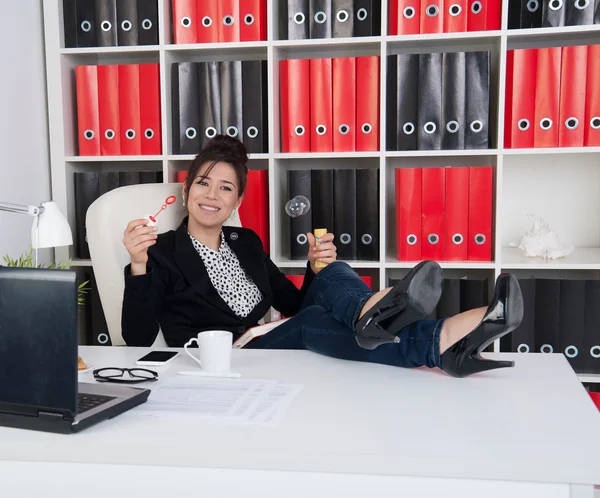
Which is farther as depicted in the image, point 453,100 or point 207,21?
point 207,21

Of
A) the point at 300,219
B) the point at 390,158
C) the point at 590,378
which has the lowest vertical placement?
the point at 590,378

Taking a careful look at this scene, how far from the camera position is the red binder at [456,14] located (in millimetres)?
2297

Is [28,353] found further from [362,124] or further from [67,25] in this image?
[67,25]

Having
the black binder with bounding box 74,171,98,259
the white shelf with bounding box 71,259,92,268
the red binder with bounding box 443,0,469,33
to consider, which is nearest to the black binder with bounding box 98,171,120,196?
the black binder with bounding box 74,171,98,259

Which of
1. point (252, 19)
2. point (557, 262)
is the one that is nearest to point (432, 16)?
point (252, 19)

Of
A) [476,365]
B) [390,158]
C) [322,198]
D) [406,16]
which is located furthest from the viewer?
[390,158]

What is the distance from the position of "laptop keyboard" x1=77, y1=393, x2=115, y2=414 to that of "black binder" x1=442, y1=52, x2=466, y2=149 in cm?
172

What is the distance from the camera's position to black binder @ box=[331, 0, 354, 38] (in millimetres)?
2381

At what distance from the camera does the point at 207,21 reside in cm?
244

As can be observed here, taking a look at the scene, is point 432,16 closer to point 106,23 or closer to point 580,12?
point 580,12

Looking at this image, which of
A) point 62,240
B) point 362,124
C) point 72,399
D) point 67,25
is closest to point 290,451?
point 72,399

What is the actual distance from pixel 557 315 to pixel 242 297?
1.21 metres

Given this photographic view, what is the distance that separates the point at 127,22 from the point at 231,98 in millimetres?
528

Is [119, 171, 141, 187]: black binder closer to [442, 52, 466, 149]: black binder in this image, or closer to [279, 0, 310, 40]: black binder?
[279, 0, 310, 40]: black binder
